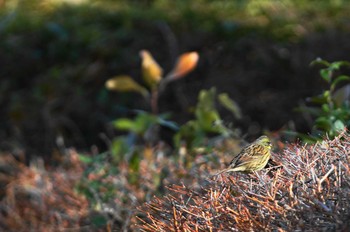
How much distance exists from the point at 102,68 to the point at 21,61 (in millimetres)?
1029

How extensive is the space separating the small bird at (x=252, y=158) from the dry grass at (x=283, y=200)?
0.15 meters

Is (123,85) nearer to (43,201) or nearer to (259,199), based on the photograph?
(43,201)

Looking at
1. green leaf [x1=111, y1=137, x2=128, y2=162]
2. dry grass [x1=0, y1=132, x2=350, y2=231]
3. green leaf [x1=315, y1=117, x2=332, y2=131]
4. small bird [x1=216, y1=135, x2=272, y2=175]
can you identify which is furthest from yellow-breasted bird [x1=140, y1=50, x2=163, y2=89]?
small bird [x1=216, y1=135, x2=272, y2=175]

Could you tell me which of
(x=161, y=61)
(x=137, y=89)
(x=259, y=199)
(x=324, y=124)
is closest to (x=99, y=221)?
(x=324, y=124)

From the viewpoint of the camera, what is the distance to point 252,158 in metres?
3.15

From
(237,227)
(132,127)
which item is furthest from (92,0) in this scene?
(237,227)

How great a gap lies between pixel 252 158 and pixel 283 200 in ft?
2.04

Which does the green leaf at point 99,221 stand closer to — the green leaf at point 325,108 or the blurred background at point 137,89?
the blurred background at point 137,89

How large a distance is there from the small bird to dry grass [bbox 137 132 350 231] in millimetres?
154

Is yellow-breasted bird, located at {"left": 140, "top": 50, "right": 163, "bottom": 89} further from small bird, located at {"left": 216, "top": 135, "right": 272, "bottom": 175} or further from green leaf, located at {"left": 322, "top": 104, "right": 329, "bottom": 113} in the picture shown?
small bird, located at {"left": 216, "top": 135, "right": 272, "bottom": 175}

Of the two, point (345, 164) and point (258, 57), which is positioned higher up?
point (345, 164)

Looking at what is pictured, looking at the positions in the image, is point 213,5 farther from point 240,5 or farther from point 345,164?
point 345,164

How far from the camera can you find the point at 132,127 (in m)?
5.57

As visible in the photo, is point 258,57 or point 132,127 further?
point 258,57
